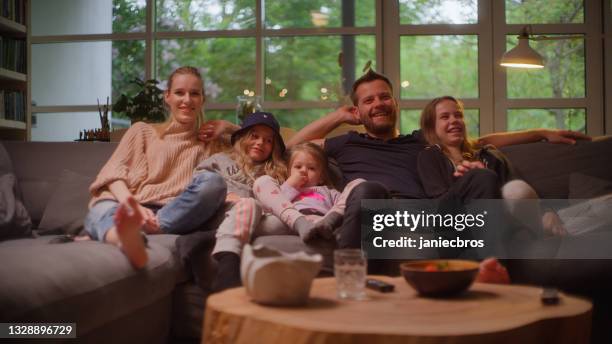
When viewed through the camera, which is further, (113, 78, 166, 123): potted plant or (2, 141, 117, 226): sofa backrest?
(113, 78, 166, 123): potted plant

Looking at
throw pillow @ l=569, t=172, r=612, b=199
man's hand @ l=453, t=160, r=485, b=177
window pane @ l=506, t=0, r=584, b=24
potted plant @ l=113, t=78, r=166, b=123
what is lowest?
throw pillow @ l=569, t=172, r=612, b=199

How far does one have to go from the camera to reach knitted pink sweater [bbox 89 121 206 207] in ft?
8.23

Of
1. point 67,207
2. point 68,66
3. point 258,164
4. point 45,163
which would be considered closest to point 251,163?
point 258,164

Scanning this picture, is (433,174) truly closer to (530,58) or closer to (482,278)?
(482,278)

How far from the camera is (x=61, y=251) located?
1610 millimetres

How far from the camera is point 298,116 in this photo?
5.36 m

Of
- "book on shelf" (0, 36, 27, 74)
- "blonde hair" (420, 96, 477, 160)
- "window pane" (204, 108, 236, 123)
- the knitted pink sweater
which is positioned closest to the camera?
the knitted pink sweater

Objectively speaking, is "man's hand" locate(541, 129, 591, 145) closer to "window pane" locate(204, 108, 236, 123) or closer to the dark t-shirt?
the dark t-shirt

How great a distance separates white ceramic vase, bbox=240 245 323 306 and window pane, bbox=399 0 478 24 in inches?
171

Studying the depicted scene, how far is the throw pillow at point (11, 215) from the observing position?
7.71ft

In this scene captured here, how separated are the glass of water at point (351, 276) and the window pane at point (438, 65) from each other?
4101mm

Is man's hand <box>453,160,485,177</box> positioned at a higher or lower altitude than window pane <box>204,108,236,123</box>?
lower

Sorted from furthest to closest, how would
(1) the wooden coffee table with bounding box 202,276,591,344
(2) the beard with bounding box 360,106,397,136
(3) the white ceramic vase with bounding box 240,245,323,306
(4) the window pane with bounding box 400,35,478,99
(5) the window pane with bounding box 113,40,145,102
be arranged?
(5) the window pane with bounding box 113,40,145,102 < (4) the window pane with bounding box 400,35,478,99 < (2) the beard with bounding box 360,106,397,136 < (3) the white ceramic vase with bounding box 240,245,323,306 < (1) the wooden coffee table with bounding box 202,276,591,344

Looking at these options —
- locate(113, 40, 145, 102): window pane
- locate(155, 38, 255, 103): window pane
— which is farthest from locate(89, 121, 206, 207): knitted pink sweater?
locate(113, 40, 145, 102): window pane
